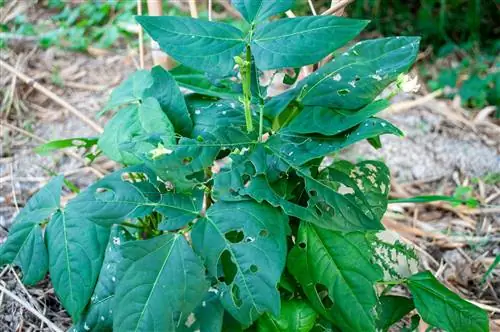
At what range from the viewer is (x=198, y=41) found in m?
0.99

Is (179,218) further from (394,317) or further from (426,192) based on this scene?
(426,192)

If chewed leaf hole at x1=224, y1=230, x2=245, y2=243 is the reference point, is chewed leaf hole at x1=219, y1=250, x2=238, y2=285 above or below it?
below

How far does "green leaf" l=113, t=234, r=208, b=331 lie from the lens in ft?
2.90

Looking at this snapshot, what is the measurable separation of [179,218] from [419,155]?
1321 millimetres

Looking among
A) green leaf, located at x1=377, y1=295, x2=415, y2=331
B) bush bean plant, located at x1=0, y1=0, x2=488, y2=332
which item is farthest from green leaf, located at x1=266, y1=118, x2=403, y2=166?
green leaf, located at x1=377, y1=295, x2=415, y2=331

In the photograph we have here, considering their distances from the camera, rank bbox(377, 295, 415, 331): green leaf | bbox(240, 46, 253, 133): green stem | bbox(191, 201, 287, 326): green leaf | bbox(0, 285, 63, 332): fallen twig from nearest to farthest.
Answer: bbox(191, 201, 287, 326): green leaf → bbox(240, 46, 253, 133): green stem → bbox(377, 295, 415, 331): green leaf → bbox(0, 285, 63, 332): fallen twig

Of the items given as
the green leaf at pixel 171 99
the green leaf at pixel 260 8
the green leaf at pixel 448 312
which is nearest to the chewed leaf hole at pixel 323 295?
the green leaf at pixel 448 312

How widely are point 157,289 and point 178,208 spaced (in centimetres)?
13

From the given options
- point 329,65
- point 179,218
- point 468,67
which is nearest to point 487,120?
point 468,67

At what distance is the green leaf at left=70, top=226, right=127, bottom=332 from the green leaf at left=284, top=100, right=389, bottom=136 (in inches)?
14.6

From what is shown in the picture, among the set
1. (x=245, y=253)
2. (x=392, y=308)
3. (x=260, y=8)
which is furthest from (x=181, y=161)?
(x=392, y=308)

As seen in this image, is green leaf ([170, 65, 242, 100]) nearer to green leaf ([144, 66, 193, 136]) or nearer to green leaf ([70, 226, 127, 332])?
green leaf ([144, 66, 193, 136])

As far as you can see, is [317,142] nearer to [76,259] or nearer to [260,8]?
[260,8]

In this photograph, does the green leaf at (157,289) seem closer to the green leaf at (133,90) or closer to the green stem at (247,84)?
the green stem at (247,84)
